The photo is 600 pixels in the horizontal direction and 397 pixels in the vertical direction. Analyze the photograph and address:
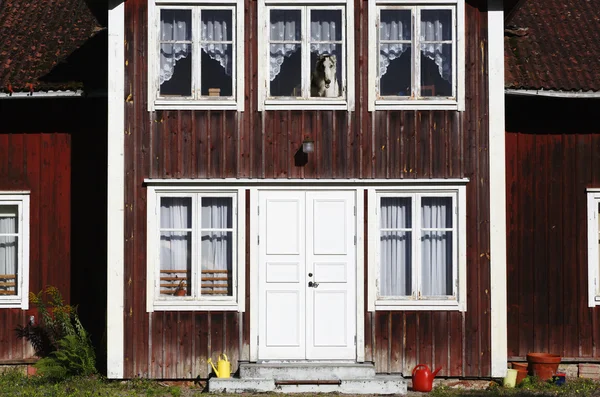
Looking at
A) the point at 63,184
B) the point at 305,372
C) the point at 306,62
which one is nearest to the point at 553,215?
the point at 306,62

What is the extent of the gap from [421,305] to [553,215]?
2.92 metres

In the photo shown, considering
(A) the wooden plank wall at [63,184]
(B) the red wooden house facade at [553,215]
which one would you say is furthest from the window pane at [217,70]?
(B) the red wooden house facade at [553,215]

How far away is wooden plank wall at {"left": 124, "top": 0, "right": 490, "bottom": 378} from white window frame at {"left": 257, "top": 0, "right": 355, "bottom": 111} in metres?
0.11

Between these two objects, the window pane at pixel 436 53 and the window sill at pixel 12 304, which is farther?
the window sill at pixel 12 304

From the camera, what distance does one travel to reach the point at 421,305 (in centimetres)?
1505

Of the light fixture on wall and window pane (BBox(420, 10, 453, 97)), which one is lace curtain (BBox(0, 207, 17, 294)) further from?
window pane (BBox(420, 10, 453, 97))

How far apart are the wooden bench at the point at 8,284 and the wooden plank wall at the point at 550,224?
7705 millimetres

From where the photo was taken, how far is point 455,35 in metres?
15.1

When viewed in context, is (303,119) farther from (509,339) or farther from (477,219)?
(509,339)

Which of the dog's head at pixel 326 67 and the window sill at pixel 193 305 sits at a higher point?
the dog's head at pixel 326 67

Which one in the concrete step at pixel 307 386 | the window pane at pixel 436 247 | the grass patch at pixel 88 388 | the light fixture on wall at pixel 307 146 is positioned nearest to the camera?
the grass patch at pixel 88 388

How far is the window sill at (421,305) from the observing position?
15.0 m

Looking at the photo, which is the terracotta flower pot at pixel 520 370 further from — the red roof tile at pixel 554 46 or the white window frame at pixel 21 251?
the white window frame at pixel 21 251

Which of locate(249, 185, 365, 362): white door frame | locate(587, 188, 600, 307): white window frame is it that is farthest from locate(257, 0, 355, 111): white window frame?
locate(587, 188, 600, 307): white window frame
